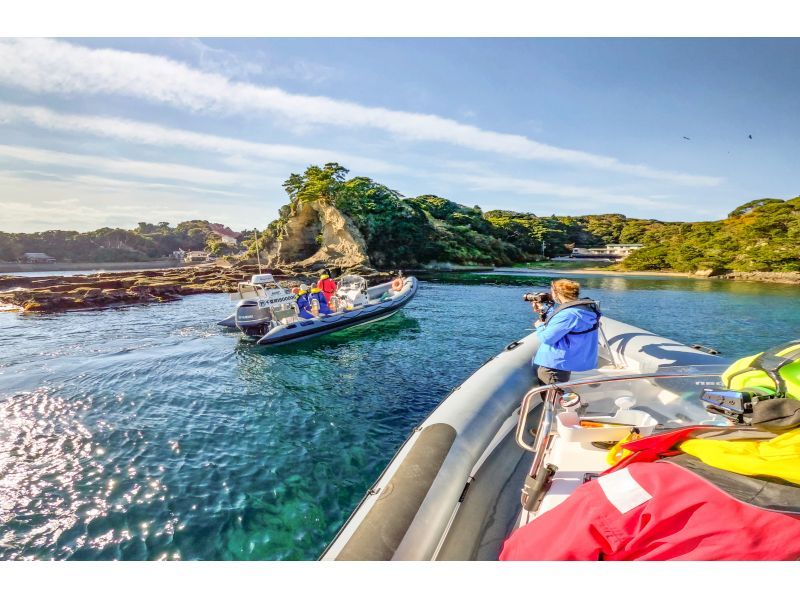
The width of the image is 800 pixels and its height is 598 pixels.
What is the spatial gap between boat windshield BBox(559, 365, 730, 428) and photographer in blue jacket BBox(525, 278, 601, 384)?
0.27 metres

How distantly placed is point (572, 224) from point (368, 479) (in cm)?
9005

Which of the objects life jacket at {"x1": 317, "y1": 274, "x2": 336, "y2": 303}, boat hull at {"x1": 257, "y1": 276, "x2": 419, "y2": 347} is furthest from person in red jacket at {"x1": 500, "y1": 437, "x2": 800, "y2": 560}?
life jacket at {"x1": 317, "y1": 274, "x2": 336, "y2": 303}

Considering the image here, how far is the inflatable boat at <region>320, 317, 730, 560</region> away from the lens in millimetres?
2408

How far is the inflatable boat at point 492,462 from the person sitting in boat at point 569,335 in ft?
1.05

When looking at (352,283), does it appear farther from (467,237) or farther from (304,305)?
(467,237)

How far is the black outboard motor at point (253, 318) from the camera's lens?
36.7 feet

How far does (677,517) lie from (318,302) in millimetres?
11493

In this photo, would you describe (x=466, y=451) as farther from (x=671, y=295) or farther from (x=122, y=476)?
(x=671, y=295)

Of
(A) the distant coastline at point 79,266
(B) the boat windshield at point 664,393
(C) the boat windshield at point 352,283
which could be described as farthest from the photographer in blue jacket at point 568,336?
(A) the distant coastline at point 79,266

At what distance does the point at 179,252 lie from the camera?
82.0 m

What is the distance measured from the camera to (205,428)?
5.73 metres

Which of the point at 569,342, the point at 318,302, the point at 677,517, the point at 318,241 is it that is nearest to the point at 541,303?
the point at 569,342

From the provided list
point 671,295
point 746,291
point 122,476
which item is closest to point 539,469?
point 122,476

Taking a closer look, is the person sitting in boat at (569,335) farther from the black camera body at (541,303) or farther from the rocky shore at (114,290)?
the rocky shore at (114,290)
